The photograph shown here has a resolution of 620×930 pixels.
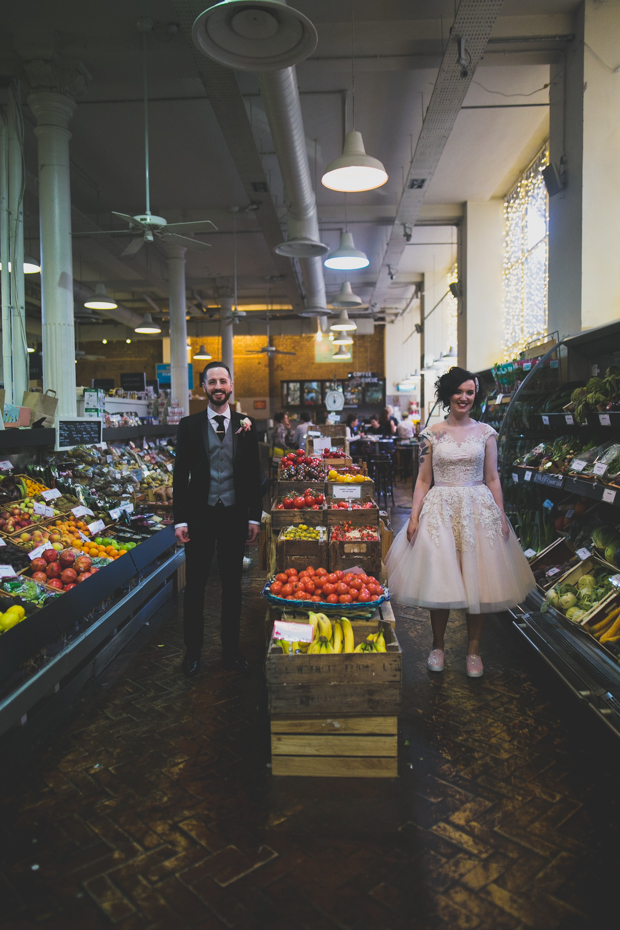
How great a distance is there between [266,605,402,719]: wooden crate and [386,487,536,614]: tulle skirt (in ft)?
2.79

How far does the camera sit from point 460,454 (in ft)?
11.4

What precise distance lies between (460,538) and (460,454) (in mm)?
488

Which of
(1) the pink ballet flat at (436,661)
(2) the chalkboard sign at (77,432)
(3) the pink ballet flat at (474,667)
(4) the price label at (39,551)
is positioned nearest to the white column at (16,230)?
(2) the chalkboard sign at (77,432)

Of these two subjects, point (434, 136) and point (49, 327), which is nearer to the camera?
point (49, 327)

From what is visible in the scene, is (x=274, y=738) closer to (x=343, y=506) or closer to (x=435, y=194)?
(x=343, y=506)

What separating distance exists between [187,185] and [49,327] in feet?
16.1

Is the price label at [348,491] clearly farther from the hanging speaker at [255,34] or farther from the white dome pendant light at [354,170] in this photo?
the hanging speaker at [255,34]

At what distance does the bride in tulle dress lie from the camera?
331 cm

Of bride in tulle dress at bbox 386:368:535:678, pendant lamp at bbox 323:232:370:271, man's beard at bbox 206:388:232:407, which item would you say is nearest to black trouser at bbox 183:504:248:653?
man's beard at bbox 206:388:232:407

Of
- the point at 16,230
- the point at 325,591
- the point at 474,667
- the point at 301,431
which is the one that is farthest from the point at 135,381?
the point at 474,667

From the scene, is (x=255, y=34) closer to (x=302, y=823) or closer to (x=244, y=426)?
(x=244, y=426)

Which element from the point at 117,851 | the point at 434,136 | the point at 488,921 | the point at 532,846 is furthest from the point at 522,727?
the point at 434,136

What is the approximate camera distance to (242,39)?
3.35 metres

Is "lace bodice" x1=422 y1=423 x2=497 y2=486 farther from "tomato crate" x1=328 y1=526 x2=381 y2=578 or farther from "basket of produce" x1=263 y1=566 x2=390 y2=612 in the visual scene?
"basket of produce" x1=263 y1=566 x2=390 y2=612
